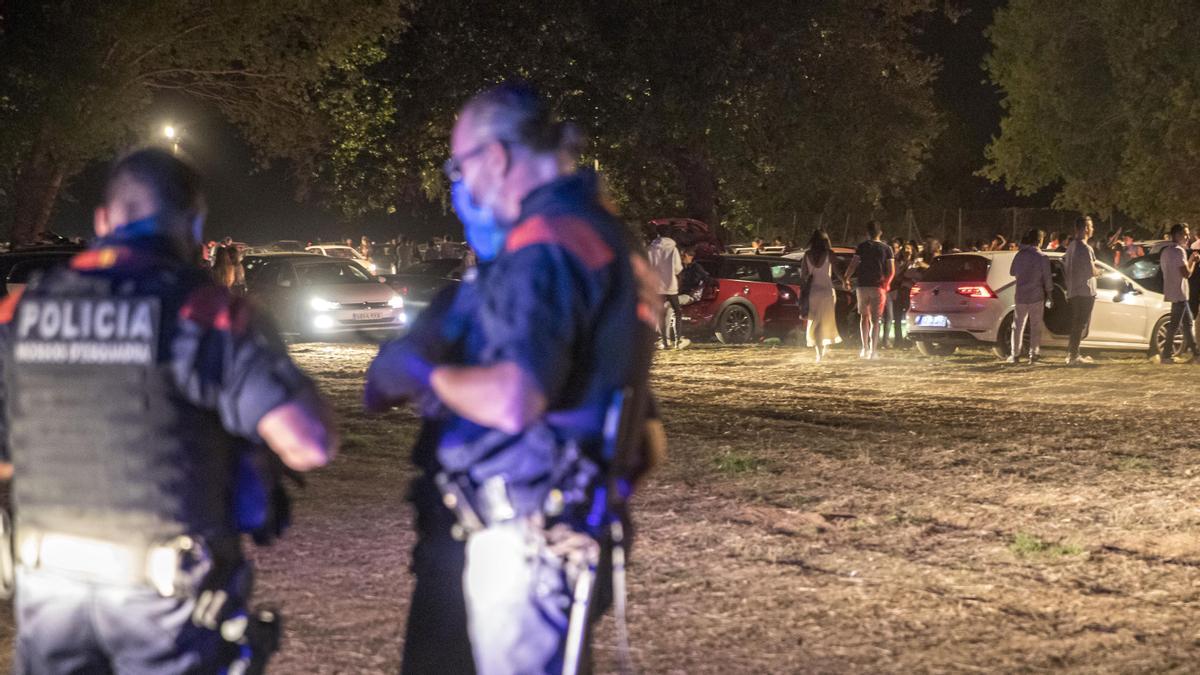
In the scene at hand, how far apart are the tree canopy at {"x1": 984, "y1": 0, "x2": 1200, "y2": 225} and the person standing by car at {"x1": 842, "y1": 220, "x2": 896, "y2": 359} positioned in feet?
66.9

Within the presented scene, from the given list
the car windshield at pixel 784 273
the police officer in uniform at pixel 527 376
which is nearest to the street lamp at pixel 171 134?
the car windshield at pixel 784 273

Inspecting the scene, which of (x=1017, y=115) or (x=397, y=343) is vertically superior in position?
(x=1017, y=115)

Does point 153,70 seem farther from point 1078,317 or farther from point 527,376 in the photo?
point 527,376

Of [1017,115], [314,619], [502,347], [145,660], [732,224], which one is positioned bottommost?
[314,619]

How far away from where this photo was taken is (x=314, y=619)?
19.6 feet

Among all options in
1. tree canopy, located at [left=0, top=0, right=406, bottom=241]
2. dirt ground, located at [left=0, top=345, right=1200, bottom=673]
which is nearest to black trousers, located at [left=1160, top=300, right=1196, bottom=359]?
dirt ground, located at [left=0, top=345, right=1200, bottom=673]

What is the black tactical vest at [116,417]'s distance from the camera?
2.95 m

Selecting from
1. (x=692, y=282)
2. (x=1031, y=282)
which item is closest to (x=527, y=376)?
(x=1031, y=282)

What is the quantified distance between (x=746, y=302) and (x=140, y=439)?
64.1 ft

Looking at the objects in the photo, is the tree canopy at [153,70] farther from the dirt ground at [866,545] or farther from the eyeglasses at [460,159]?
the eyeglasses at [460,159]

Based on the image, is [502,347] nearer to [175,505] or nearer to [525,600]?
[525,600]

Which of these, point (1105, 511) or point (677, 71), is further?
point (677, 71)

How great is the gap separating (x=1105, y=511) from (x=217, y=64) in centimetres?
2310

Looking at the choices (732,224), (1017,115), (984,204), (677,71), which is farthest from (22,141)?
(984,204)
